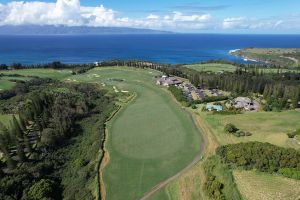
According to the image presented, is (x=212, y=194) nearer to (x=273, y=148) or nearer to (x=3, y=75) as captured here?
(x=273, y=148)

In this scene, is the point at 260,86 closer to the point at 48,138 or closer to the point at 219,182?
the point at 219,182

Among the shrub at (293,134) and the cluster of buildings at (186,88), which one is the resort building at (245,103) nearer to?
the cluster of buildings at (186,88)

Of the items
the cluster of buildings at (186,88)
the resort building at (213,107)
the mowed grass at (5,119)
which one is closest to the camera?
the mowed grass at (5,119)

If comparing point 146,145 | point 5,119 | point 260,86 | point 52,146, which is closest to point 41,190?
point 52,146

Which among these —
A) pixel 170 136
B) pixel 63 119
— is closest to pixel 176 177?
pixel 170 136

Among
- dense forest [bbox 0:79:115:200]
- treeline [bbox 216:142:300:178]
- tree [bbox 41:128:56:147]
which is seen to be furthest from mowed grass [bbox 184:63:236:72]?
tree [bbox 41:128:56:147]

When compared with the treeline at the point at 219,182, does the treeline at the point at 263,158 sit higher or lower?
higher

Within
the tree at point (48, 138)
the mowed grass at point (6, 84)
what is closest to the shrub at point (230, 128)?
the tree at point (48, 138)
